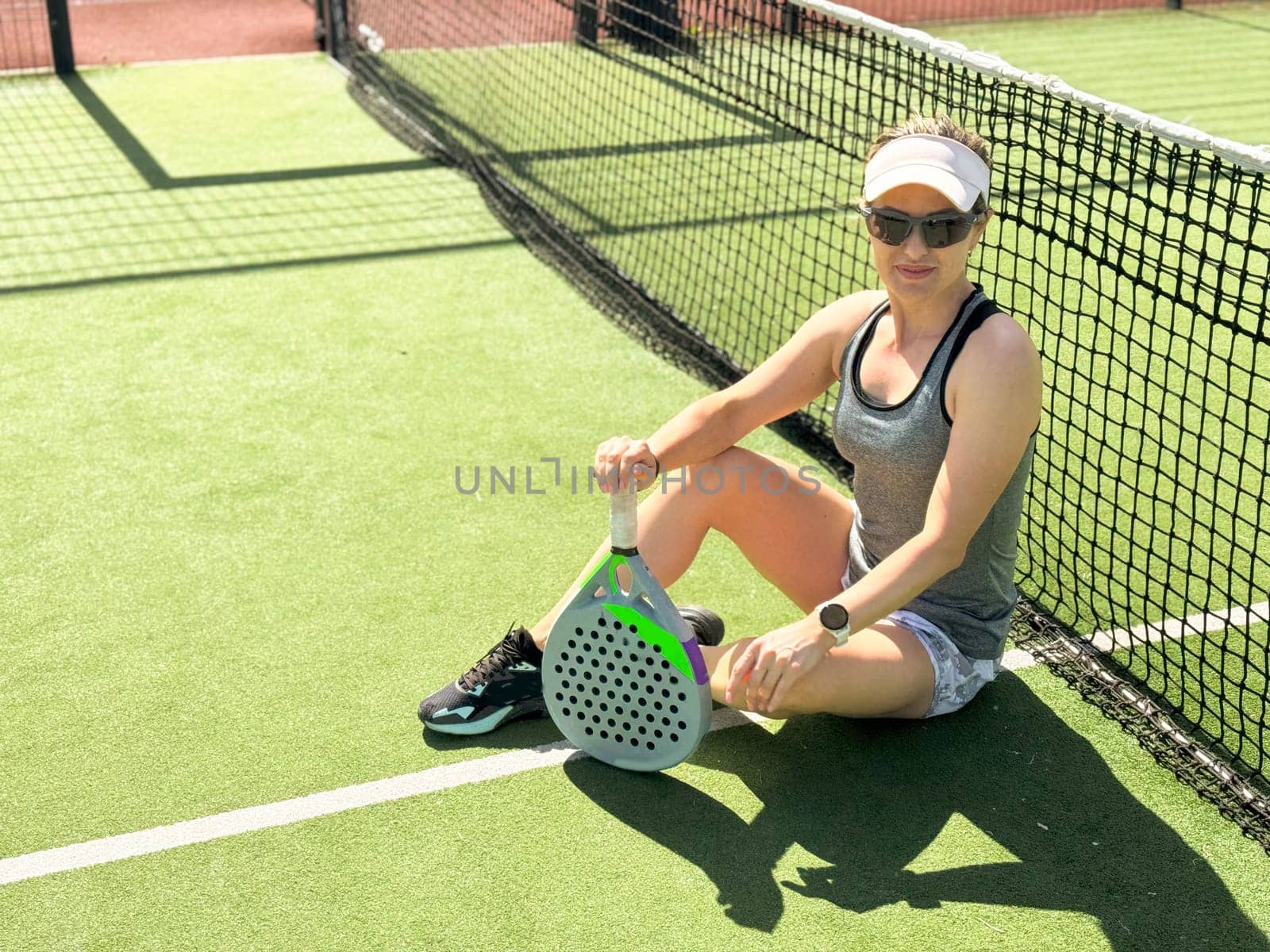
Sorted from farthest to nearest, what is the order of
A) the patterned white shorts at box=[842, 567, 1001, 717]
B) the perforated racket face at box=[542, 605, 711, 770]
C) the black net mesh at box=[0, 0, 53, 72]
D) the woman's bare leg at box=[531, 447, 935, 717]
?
the black net mesh at box=[0, 0, 53, 72] → the woman's bare leg at box=[531, 447, 935, 717] → the patterned white shorts at box=[842, 567, 1001, 717] → the perforated racket face at box=[542, 605, 711, 770]

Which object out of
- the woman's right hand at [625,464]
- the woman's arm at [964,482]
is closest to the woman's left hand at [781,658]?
the woman's arm at [964,482]

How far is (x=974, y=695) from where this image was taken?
3.72m

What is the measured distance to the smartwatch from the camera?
3053 mm

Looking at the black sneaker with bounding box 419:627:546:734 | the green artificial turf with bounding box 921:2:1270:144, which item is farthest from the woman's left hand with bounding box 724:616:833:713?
the green artificial turf with bounding box 921:2:1270:144

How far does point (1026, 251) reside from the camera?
264 inches

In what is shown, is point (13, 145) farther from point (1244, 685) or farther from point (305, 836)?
point (1244, 685)

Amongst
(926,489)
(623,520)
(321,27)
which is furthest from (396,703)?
(321,27)

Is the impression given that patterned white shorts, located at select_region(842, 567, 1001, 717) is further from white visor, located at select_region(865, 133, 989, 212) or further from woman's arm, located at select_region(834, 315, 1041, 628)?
white visor, located at select_region(865, 133, 989, 212)

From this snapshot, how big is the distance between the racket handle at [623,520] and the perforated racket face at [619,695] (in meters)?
0.17

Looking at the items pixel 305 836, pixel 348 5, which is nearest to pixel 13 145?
pixel 348 5

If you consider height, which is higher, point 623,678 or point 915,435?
point 915,435

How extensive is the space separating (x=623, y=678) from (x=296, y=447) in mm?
2214

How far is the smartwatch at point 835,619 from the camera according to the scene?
305 centimetres

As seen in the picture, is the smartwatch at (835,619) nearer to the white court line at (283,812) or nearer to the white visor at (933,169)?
the white court line at (283,812)
